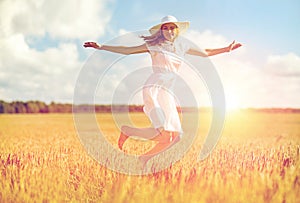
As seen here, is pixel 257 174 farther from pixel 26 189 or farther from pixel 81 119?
pixel 81 119

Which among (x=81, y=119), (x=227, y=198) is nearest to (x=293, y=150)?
(x=227, y=198)

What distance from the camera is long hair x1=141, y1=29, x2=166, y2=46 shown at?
Answer: 5.21m

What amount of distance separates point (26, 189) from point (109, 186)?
0.80 m

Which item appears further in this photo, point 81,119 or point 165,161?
point 81,119

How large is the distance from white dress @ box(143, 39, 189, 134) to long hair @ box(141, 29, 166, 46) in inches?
2.2

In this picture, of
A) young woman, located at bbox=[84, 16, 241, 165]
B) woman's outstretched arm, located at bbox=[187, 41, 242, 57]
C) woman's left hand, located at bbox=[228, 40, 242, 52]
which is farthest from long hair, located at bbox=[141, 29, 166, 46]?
woman's left hand, located at bbox=[228, 40, 242, 52]

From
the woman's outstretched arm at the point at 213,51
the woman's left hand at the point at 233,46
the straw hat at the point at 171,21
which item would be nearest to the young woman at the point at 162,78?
the straw hat at the point at 171,21

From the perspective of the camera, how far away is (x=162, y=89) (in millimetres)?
5066

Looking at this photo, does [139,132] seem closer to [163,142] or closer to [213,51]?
[163,142]

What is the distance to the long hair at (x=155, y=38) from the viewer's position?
5215mm

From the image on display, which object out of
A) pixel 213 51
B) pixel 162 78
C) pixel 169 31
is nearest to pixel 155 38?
pixel 169 31

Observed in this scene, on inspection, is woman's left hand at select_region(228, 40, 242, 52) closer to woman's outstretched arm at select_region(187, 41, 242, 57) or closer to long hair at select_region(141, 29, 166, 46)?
woman's outstretched arm at select_region(187, 41, 242, 57)

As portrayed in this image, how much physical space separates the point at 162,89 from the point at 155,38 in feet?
2.12

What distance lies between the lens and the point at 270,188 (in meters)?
3.99
